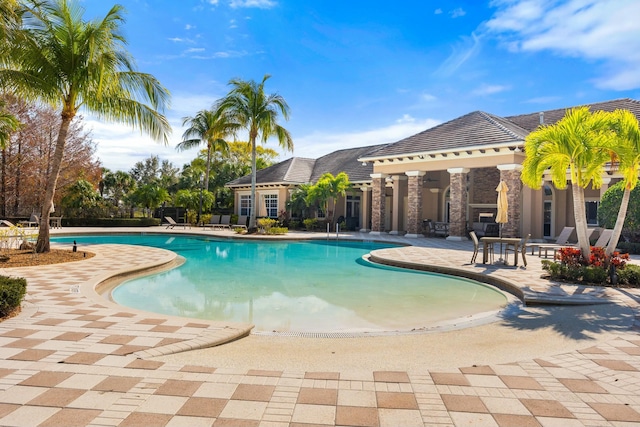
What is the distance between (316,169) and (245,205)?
6.04 metres

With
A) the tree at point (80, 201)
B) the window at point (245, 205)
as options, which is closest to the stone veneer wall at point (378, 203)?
the window at point (245, 205)

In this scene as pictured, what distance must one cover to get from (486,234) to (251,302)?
51.5 feet

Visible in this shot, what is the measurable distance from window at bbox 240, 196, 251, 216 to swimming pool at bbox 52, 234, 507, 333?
1778cm

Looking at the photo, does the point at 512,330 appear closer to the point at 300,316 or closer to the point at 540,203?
the point at 300,316

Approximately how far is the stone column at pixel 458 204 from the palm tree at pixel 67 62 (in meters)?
14.3

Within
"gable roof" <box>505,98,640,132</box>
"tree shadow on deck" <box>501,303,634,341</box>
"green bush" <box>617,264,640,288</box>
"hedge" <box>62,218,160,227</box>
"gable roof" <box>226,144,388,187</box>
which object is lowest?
"tree shadow on deck" <box>501,303,634,341</box>

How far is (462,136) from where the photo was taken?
19.9m

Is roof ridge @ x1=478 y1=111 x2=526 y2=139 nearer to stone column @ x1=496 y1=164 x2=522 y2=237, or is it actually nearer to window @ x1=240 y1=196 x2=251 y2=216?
stone column @ x1=496 y1=164 x2=522 y2=237

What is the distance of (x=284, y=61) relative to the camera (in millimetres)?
19391

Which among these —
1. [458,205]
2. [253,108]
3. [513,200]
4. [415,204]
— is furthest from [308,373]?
[253,108]

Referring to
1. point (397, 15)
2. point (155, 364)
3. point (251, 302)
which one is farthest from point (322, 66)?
point (155, 364)

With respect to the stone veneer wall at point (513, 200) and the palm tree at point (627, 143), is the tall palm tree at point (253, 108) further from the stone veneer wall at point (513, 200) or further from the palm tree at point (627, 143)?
the palm tree at point (627, 143)

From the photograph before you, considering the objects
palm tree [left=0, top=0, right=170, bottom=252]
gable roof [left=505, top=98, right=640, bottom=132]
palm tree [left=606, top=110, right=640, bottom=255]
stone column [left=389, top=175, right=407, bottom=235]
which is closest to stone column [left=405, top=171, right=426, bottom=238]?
stone column [left=389, top=175, right=407, bottom=235]

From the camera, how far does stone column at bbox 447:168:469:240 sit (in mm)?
19844
